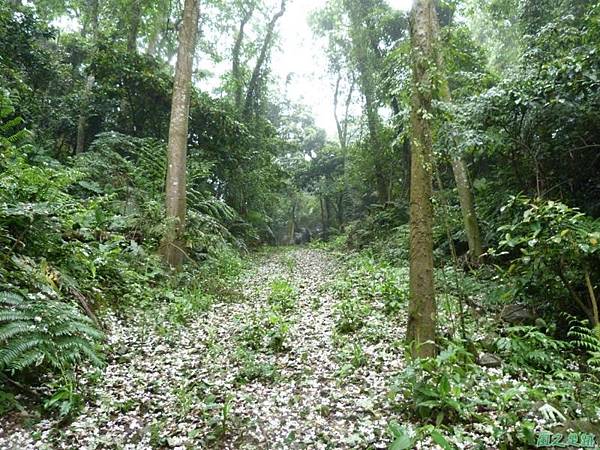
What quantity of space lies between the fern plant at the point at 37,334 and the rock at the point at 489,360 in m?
3.91

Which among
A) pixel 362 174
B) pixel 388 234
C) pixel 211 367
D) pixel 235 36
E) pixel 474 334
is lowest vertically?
pixel 211 367

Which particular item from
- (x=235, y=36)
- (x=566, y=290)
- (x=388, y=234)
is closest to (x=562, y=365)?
(x=566, y=290)

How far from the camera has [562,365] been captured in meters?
3.89

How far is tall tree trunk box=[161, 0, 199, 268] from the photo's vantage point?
8188mm

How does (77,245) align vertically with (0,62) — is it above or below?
below

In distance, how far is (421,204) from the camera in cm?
427

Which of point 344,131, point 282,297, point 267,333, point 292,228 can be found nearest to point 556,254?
point 267,333

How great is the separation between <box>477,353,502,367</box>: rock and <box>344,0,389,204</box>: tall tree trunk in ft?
46.5

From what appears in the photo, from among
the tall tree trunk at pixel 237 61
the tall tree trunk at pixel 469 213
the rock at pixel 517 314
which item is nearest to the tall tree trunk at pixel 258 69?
the tall tree trunk at pixel 237 61

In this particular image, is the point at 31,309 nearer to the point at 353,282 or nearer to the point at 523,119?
the point at 353,282

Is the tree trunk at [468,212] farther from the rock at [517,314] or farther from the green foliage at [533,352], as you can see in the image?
the green foliage at [533,352]

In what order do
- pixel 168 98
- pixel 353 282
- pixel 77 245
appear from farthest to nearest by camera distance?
pixel 168 98
pixel 353 282
pixel 77 245

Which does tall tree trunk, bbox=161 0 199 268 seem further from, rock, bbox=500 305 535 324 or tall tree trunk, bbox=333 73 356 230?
tall tree trunk, bbox=333 73 356 230

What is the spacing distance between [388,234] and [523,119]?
7930mm
